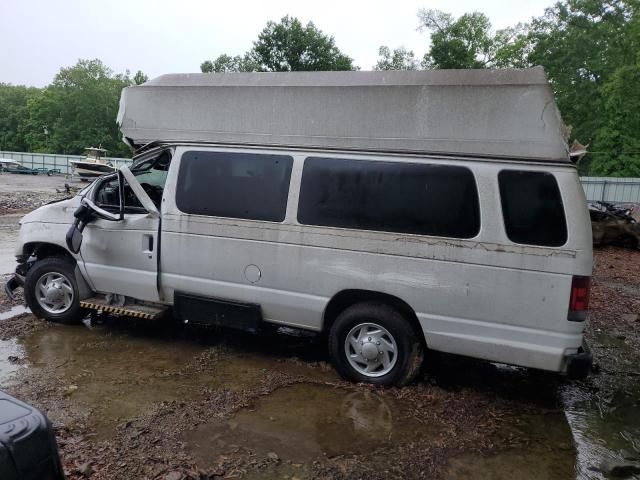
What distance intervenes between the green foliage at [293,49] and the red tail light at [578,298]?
37732mm

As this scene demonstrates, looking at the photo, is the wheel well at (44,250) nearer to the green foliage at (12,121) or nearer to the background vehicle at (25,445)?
the background vehicle at (25,445)

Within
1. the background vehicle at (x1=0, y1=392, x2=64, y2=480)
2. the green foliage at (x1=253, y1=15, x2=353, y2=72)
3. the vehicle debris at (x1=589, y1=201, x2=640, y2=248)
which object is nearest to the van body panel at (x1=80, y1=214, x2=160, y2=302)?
the background vehicle at (x1=0, y1=392, x2=64, y2=480)

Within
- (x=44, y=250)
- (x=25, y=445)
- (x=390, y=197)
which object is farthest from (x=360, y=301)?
(x=44, y=250)

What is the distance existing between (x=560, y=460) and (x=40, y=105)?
82362mm

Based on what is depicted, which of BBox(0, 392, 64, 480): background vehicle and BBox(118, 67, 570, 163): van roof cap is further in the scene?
BBox(118, 67, 570, 163): van roof cap

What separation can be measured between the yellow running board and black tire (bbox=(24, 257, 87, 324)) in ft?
0.66

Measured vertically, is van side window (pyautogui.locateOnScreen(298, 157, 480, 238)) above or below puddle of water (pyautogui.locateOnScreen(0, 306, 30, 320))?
above

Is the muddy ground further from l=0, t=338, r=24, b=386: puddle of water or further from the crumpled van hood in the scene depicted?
the crumpled van hood

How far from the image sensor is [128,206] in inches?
213

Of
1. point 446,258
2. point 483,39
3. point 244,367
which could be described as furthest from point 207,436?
point 483,39

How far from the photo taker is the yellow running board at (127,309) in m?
5.26

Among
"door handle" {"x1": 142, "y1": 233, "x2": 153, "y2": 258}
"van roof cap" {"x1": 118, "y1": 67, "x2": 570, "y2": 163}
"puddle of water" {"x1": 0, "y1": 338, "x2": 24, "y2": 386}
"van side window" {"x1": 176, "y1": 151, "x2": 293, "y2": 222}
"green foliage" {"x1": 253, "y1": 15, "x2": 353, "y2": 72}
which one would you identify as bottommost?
"puddle of water" {"x1": 0, "y1": 338, "x2": 24, "y2": 386}

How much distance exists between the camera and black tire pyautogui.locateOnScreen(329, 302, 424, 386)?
175 inches

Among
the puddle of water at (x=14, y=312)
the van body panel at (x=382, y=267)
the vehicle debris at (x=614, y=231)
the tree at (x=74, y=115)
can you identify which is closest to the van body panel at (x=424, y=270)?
the van body panel at (x=382, y=267)
